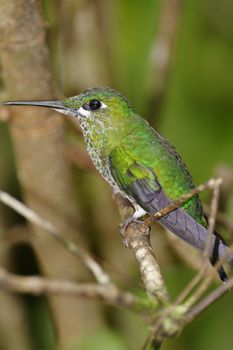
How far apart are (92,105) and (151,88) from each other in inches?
37.6

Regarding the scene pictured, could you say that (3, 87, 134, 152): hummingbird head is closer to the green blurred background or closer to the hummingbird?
the hummingbird

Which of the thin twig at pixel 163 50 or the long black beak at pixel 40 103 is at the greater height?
the thin twig at pixel 163 50

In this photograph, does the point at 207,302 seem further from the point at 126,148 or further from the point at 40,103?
the point at 126,148

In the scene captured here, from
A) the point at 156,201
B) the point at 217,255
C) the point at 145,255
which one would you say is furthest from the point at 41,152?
the point at 145,255

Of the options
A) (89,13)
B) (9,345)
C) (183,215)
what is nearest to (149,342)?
(183,215)

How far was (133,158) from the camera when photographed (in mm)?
2404

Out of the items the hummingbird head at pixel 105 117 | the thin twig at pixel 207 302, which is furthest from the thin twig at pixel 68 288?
the hummingbird head at pixel 105 117

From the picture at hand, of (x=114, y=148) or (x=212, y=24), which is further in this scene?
(x=212, y=24)

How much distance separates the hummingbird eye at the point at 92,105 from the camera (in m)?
2.41

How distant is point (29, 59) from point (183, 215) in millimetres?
712

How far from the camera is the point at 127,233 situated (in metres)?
1.97

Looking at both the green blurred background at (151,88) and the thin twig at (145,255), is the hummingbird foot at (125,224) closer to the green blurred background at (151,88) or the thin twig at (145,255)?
the thin twig at (145,255)

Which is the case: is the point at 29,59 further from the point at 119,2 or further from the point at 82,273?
the point at 119,2

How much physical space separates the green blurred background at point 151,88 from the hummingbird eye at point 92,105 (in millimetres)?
621
